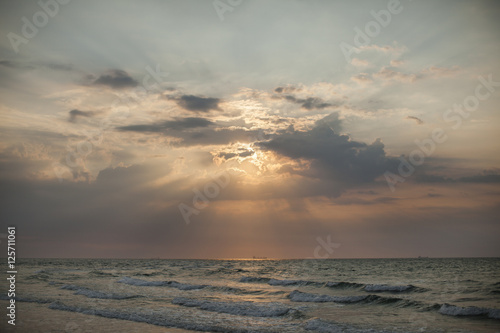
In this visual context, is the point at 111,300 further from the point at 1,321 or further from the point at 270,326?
the point at 270,326

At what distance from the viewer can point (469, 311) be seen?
76.6 feet

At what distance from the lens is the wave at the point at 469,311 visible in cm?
2245

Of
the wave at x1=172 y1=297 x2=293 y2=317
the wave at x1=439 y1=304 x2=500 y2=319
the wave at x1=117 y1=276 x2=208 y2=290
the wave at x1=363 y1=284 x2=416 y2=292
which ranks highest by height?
the wave at x1=439 y1=304 x2=500 y2=319

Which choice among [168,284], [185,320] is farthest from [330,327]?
[168,284]

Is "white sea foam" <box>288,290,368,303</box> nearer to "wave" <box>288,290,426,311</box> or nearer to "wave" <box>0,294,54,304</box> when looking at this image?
"wave" <box>288,290,426,311</box>

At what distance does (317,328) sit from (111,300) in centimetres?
1940

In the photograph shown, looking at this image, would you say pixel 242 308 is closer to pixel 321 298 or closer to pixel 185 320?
pixel 185 320

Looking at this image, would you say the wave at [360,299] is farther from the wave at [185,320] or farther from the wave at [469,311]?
the wave at [185,320]

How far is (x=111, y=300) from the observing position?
31.0m

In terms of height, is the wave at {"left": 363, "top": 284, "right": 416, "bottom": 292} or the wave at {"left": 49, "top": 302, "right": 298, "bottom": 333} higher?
the wave at {"left": 49, "top": 302, "right": 298, "bottom": 333}

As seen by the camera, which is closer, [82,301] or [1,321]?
[1,321]

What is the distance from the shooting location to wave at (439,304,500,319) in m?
22.5

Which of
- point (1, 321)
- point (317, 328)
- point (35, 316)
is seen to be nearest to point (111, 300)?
point (35, 316)

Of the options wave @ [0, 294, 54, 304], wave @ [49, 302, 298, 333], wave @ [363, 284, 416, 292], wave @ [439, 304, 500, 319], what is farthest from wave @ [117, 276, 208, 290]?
wave @ [439, 304, 500, 319]
